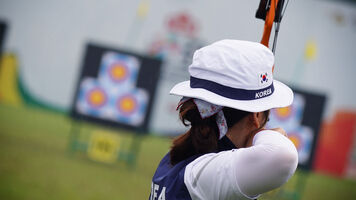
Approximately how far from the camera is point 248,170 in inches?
37.7

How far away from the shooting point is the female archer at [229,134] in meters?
0.96

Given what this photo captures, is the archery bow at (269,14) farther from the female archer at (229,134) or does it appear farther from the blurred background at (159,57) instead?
the blurred background at (159,57)

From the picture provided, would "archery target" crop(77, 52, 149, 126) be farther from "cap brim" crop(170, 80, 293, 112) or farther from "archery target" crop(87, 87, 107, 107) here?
"cap brim" crop(170, 80, 293, 112)

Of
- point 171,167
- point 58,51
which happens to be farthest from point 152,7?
point 171,167

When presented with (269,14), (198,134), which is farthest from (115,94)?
(198,134)

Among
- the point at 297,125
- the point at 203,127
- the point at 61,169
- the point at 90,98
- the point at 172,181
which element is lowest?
the point at 61,169

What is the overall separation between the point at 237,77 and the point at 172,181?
0.22m

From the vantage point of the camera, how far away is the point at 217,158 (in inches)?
39.7

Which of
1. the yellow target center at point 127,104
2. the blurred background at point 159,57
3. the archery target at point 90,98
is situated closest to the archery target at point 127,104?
the yellow target center at point 127,104

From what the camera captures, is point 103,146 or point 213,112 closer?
point 213,112

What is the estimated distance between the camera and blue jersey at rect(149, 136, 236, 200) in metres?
1.05

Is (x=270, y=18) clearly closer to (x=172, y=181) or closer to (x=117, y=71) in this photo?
(x=172, y=181)

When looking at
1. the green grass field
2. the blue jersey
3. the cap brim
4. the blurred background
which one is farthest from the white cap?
the blurred background

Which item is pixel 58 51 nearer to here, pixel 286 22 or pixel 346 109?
pixel 286 22
